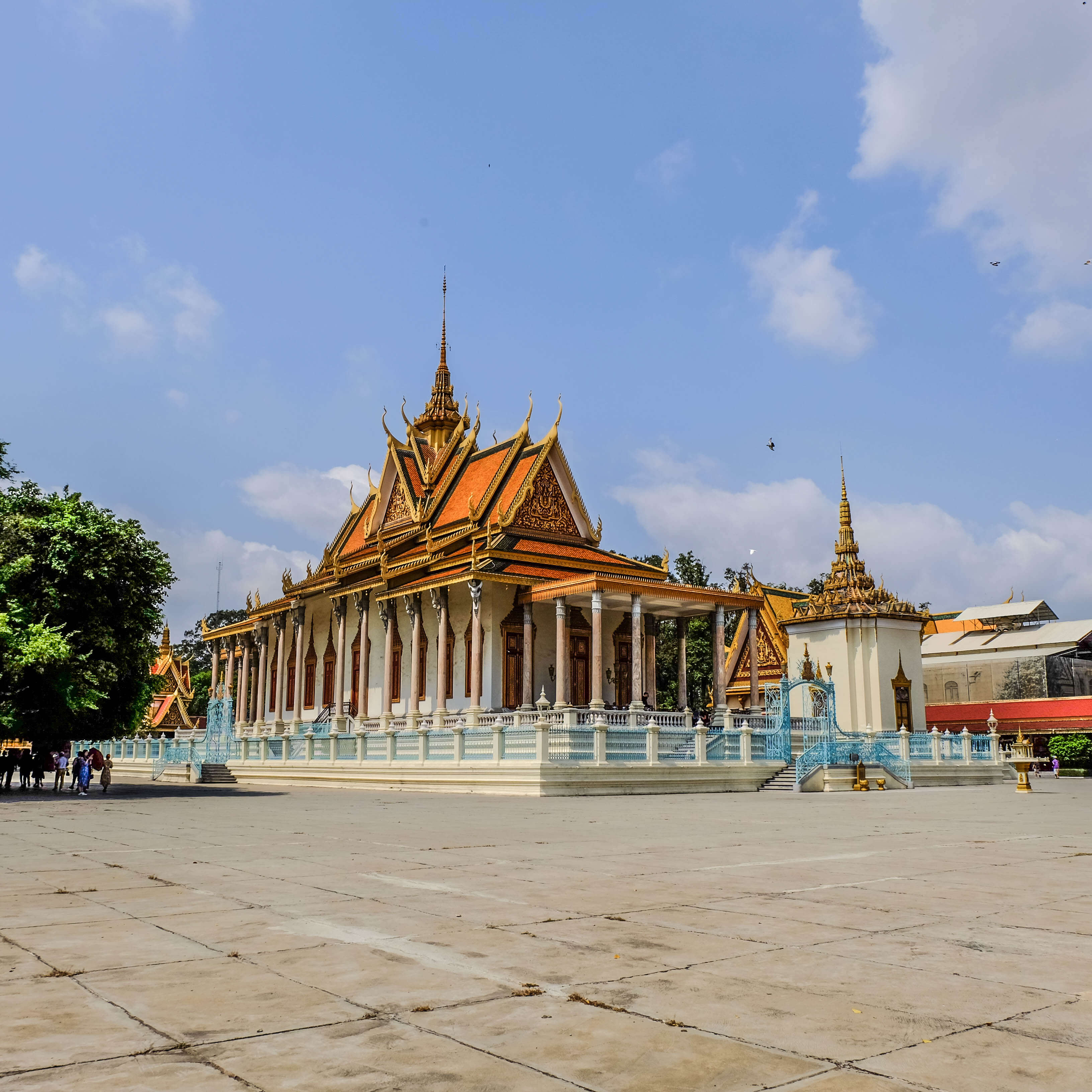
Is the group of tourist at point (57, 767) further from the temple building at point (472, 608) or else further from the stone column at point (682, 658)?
the stone column at point (682, 658)

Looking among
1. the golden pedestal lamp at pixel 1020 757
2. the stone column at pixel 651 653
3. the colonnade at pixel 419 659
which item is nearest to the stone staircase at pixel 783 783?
the colonnade at pixel 419 659

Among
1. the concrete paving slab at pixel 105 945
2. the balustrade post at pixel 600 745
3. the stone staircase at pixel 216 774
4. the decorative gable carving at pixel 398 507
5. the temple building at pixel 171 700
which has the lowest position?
the stone staircase at pixel 216 774

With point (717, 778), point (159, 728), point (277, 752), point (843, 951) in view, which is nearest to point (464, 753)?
point (717, 778)

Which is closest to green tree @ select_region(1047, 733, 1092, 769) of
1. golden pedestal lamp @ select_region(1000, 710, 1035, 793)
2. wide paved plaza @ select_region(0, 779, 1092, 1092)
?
golden pedestal lamp @ select_region(1000, 710, 1035, 793)

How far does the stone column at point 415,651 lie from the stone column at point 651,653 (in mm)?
7455

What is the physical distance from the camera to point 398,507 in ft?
135

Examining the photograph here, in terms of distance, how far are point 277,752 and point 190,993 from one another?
29.8 meters

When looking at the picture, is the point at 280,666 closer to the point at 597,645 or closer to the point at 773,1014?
the point at 597,645

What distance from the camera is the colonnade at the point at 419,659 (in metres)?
28.6

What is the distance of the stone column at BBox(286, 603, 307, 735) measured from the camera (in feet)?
126

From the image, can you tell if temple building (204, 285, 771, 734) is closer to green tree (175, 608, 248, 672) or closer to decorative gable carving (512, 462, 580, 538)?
decorative gable carving (512, 462, 580, 538)

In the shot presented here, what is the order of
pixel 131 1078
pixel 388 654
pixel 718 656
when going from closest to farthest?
1. pixel 131 1078
2. pixel 718 656
3. pixel 388 654

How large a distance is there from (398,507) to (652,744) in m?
19.9

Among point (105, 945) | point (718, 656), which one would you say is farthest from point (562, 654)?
point (105, 945)
